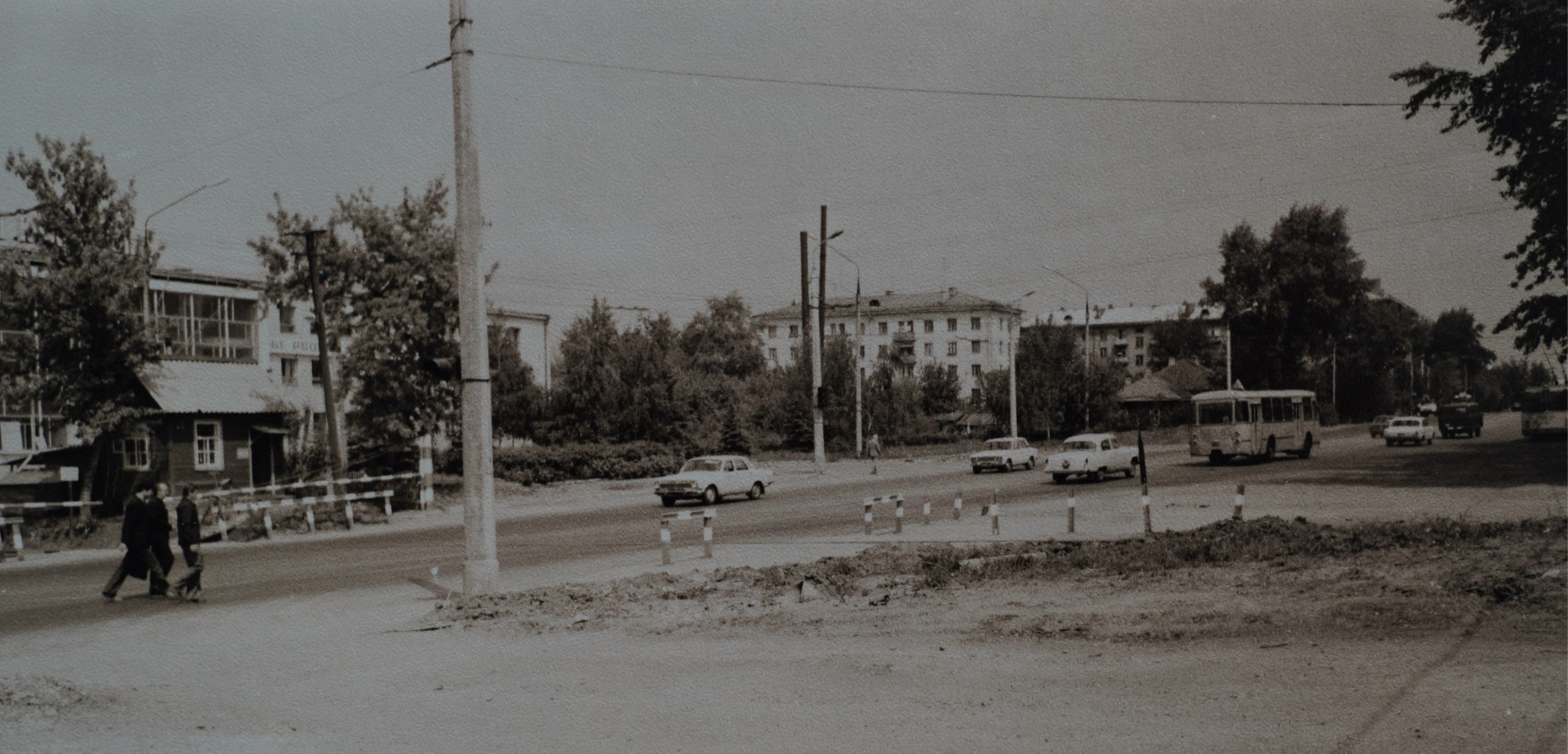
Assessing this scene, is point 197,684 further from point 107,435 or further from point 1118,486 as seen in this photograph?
point 1118,486

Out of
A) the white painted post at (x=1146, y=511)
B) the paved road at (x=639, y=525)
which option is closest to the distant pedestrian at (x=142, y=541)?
the paved road at (x=639, y=525)

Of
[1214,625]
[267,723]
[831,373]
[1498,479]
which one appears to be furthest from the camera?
[831,373]

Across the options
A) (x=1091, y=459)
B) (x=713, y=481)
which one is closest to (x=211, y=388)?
(x=713, y=481)

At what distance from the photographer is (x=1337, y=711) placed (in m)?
7.21

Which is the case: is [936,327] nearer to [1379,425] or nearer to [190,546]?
[1379,425]

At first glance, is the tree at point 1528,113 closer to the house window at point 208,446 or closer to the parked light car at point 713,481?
the parked light car at point 713,481

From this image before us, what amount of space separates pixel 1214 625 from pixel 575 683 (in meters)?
5.79

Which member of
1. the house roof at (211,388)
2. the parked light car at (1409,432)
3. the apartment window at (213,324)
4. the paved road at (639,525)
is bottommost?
the paved road at (639,525)

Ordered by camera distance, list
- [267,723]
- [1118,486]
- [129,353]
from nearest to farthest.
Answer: [267,723] < [129,353] < [1118,486]

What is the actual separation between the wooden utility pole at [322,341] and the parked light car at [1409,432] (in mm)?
42614

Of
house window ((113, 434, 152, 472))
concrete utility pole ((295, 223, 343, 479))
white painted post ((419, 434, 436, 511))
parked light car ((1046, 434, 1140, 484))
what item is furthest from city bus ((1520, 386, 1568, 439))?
house window ((113, 434, 152, 472))

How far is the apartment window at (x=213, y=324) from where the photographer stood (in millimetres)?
39906

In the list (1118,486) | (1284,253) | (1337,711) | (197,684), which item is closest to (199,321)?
(1118,486)

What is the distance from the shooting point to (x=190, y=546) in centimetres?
1530
